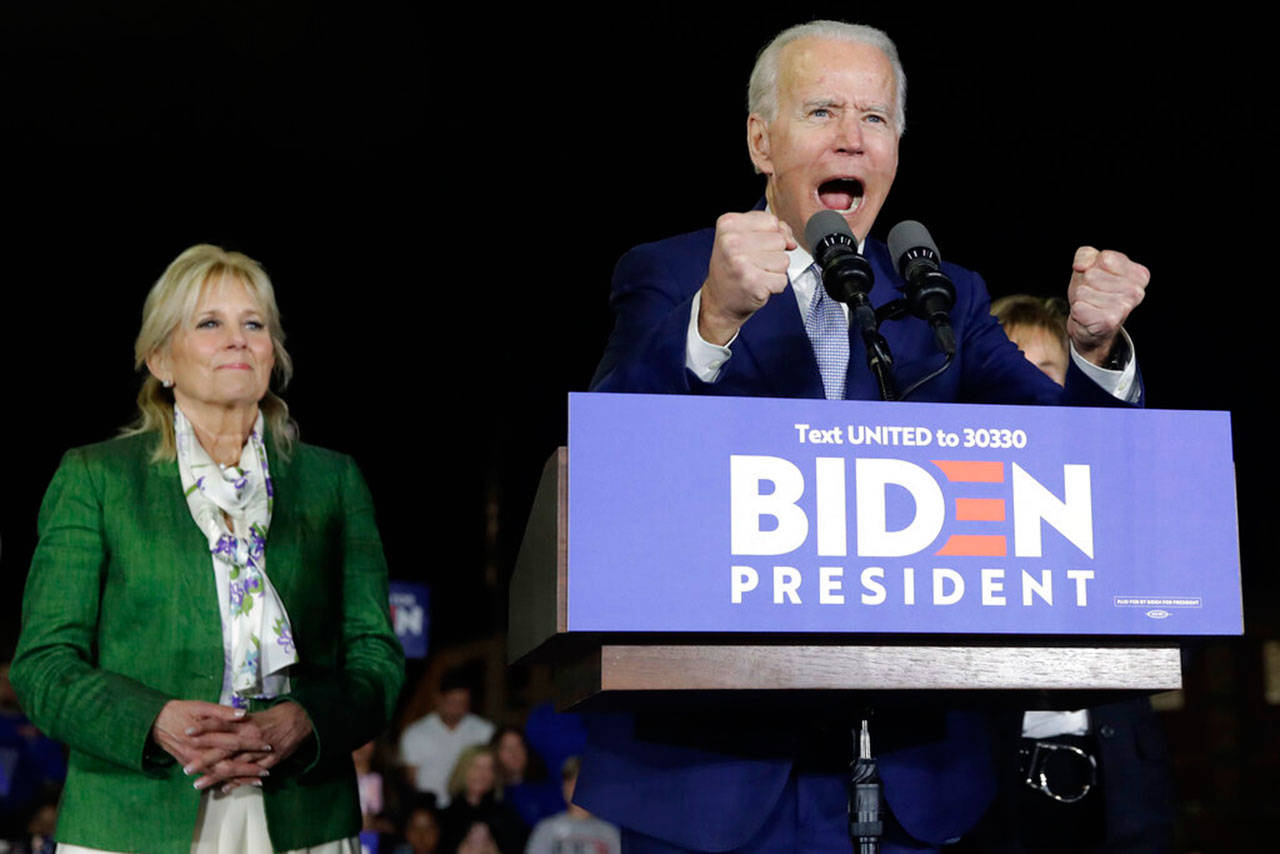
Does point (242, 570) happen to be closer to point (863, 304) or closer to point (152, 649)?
point (152, 649)

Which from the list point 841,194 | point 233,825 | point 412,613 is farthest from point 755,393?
point 412,613

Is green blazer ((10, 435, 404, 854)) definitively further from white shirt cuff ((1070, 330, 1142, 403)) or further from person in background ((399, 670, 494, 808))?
person in background ((399, 670, 494, 808))

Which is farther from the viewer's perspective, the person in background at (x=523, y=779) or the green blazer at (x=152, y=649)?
the person in background at (x=523, y=779)

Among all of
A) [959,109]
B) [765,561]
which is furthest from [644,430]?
[959,109]

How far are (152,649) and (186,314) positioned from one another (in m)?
0.46

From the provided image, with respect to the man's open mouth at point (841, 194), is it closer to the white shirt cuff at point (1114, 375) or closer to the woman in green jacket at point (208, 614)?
the white shirt cuff at point (1114, 375)

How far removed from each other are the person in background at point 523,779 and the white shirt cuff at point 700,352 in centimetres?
571

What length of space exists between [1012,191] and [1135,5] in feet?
3.64

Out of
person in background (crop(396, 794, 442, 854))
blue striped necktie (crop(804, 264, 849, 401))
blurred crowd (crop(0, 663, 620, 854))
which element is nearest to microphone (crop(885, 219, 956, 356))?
blue striped necktie (crop(804, 264, 849, 401))

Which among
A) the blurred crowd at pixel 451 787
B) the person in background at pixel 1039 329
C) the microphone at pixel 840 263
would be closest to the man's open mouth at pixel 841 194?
the microphone at pixel 840 263

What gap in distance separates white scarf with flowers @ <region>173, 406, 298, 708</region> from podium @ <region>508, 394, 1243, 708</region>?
2.40 feet

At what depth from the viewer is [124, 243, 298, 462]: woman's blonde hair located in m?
2.09

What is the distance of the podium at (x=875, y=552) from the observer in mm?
1217

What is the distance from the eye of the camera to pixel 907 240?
1.54m
